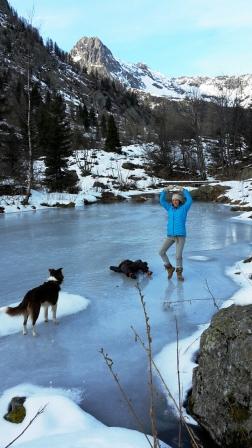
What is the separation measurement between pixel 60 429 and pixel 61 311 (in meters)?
3.24

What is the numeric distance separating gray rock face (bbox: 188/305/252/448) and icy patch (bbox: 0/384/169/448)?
1.62ft

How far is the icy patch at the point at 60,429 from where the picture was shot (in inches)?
127

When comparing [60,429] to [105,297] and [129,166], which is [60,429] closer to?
[105,297]

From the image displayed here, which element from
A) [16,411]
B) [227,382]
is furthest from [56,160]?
[227,382]

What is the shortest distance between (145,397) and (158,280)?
4.52 meters

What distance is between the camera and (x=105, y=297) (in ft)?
24.5

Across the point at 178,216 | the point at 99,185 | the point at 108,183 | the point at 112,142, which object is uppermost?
the point at 112,142

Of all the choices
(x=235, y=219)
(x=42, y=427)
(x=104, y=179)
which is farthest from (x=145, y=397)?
(x=104, y=179)

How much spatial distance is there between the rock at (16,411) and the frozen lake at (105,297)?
1.32 feet

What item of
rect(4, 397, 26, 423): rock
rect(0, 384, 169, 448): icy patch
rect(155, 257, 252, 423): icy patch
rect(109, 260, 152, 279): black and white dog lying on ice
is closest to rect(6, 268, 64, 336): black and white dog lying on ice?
rect(0, 384, 169, 448): icy patch

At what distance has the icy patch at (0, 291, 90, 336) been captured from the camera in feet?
19.5

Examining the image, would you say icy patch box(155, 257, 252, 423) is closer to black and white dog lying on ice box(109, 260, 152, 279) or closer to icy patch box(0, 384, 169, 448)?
icy patch box(0, 384, 169, 448)

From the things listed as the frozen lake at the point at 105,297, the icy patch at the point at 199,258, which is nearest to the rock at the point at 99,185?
the frozen lake at the point at 105,297

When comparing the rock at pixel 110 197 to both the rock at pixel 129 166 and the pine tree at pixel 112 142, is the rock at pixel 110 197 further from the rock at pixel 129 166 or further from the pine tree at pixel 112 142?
the pine tree at pixel 112 142
